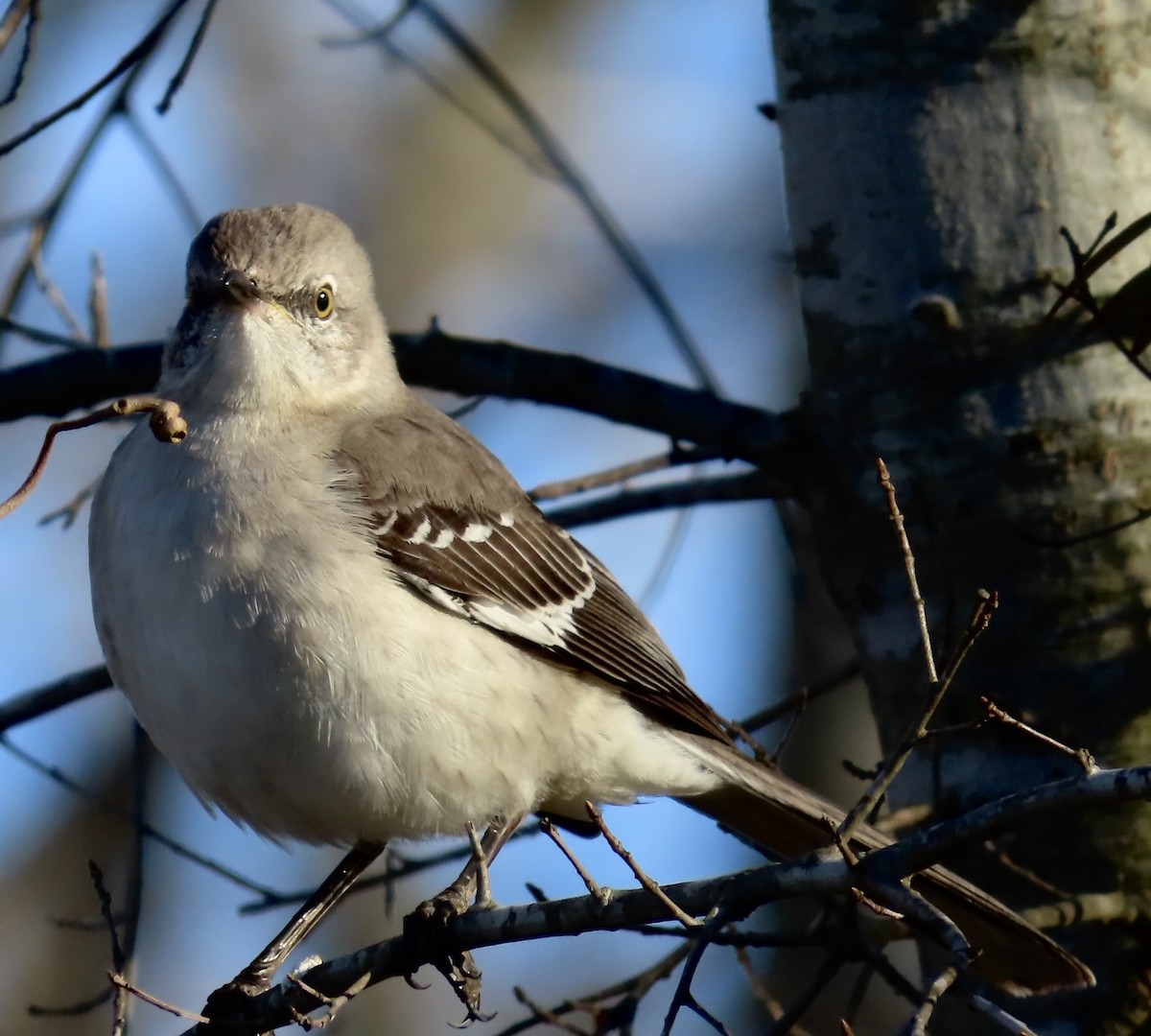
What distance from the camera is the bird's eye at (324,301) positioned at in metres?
4.29

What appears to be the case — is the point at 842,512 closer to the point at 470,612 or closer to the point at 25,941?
the point at 470,612

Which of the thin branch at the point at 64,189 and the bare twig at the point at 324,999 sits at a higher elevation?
the thin branch at the point at 64,189

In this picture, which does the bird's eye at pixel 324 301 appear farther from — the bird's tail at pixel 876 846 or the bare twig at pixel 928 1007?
the bare twig at pixel 928 1007

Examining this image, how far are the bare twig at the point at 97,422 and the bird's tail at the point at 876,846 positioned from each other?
154 centimetres

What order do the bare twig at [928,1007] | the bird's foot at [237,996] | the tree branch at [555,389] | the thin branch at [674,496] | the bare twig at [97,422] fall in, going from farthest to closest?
the thin branch at [674,496]
the tree branch at [555,389]
the bird's foot at [237,996]
the bare twig at [97,422]
the bare twig at [928,1007]

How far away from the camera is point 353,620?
3.61 m

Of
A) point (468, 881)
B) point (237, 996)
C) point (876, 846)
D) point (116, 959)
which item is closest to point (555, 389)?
point (468, 881)

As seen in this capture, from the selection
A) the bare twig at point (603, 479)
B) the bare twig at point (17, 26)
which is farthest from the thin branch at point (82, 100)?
the bare twig at point (603, 479)

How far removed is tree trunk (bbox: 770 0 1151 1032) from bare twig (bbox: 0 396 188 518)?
2014 mm

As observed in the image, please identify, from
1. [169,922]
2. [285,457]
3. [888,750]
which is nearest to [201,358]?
[285,457]

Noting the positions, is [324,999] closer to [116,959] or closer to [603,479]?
[116,959]

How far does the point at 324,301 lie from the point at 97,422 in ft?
6.34

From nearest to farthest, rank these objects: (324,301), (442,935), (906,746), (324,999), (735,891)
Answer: (906,746), (735,891), (324,999), (442,935), (324,301)

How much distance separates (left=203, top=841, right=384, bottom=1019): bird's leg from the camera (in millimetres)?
3799
